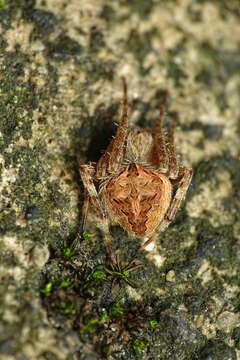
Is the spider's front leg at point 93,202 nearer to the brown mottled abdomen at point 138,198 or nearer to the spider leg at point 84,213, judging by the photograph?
the spider leg at point 84,213

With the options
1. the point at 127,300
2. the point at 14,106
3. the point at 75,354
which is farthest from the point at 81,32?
the point at 75,354

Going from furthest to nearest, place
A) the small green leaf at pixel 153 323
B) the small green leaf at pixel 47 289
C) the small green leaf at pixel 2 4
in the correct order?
the small green leaf at pixel 2 4, the small green leaf at pixel 153 323, the small green leaf at pixel 47 289

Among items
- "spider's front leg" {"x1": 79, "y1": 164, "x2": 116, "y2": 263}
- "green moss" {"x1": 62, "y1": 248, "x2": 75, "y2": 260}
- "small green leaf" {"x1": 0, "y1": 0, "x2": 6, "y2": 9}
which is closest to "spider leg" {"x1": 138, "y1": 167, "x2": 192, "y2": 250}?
"spider's front leg" {"x1": 79, "y1": 164, "x2": 116, "y2": 263}

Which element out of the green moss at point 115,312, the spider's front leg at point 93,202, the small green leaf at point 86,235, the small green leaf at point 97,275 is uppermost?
the spider's front leg at point 93,202

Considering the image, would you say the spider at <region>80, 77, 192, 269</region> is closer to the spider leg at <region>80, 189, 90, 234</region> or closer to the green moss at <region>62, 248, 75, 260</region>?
the spider leg at <region>80, 189, 90, 234</region>

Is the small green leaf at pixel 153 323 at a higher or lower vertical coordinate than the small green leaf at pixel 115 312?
lower

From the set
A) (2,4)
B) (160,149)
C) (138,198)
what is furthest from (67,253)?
(2,4)

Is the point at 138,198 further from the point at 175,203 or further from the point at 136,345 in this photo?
the point at 136,345

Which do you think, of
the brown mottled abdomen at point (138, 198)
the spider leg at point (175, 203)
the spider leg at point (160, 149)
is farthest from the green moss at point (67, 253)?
the spider leg at point (160, 149)
